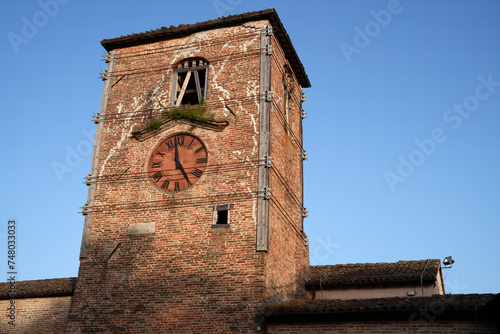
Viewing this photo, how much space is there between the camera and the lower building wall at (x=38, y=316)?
53.1 feet

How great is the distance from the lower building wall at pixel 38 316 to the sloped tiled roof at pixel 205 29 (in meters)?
8.61

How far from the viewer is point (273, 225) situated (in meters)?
15.6

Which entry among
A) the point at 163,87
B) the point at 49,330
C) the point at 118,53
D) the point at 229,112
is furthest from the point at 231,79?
the point at 49,330

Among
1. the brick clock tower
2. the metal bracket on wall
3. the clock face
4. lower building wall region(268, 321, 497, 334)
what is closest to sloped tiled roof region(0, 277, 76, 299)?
the brick clock tower

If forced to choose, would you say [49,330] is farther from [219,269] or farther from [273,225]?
[273,225]

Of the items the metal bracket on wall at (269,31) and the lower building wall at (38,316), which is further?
the metal bracket on wall at (269,31)

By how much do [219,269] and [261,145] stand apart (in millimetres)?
3734

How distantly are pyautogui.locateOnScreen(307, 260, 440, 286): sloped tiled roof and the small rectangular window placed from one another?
4.02 meters

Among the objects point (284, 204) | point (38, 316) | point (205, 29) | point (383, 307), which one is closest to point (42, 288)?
point (38, 316)

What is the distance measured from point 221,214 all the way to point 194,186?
124 cm

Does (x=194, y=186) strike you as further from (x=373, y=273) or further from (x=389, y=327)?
(x=389, y=327)

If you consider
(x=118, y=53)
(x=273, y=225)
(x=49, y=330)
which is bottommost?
(x=49, y=330)

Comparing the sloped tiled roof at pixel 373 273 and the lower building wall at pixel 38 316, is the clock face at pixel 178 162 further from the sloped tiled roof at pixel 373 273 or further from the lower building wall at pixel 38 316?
the sloped tiled roof at pixel 373 273

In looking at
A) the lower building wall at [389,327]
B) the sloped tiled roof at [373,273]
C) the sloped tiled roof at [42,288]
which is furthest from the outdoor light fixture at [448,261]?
the sloped tiled roof at [42,288]
